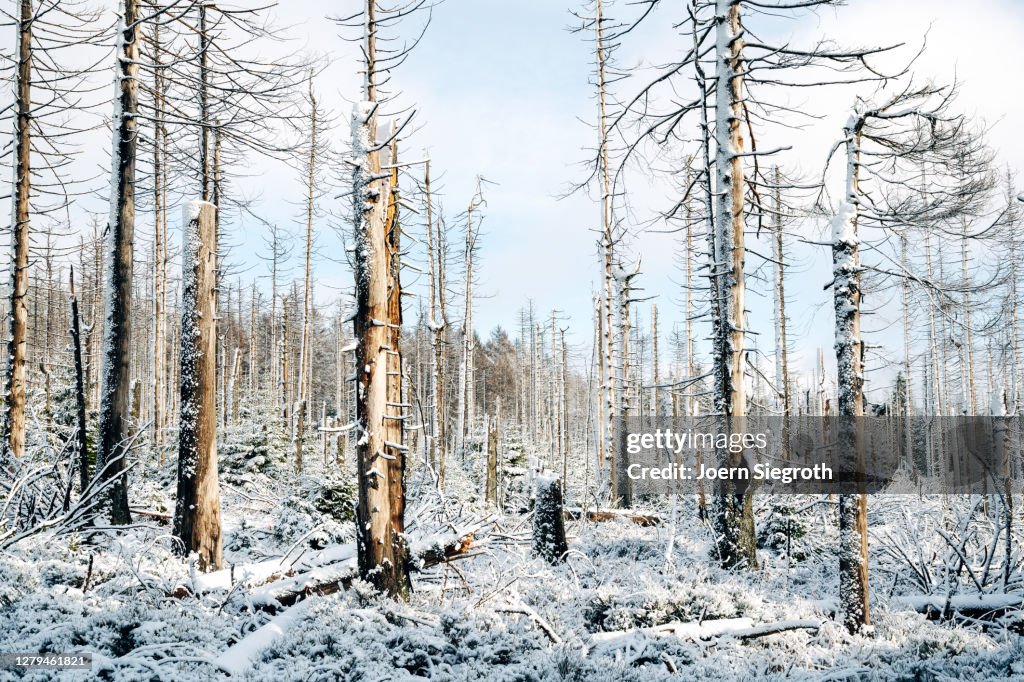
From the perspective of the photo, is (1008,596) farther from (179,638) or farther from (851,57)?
(179,638)

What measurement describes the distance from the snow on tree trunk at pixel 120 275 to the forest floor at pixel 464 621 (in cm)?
111

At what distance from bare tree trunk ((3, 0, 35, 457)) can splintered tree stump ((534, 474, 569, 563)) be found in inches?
353

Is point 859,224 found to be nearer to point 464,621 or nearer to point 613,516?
point 464,621

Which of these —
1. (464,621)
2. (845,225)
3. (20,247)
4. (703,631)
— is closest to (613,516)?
(703,631)

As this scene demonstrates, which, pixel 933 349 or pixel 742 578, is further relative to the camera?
pixel 933 349

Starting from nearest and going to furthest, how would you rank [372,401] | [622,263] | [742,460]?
[372,401] → [742,460] → [622,263]

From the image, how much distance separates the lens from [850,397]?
19.9 ft

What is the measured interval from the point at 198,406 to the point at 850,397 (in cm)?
692

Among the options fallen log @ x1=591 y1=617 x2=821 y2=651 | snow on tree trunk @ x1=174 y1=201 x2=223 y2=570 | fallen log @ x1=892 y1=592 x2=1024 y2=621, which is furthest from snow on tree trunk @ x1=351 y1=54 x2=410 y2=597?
fallen log @ x1=892 y1=592 x2=1024 y2=621

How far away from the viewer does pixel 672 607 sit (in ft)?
20.4

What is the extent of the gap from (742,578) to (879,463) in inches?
817

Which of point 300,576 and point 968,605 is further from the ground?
point 300,576

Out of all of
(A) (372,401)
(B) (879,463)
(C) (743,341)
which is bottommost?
(B) (879,463)

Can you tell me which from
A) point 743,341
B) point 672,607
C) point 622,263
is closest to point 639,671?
point 672,607
